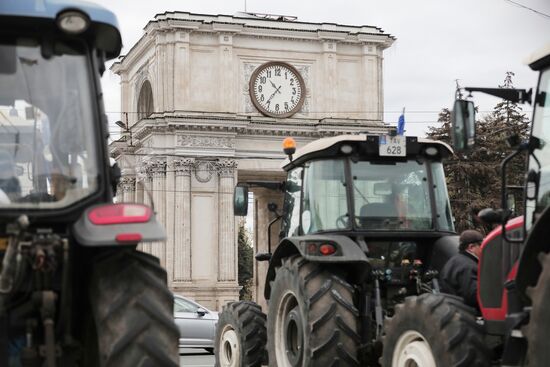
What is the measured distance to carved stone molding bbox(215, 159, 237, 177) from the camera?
49.9 metres

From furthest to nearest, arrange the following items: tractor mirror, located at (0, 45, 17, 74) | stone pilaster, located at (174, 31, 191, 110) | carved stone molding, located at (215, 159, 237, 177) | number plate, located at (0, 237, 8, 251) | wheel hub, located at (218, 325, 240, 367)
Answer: stone pilaster, located at (174, 31, 191, 110) < carved stone molding, located at (215, 159, 237, 177) < wheel hub, located at (218, 325, 240, 367) < tractor mirror, located at (0, 45, 17, 74) < number plate, located at (0, 237, 8, 251)

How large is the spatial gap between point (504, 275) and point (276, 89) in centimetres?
4440

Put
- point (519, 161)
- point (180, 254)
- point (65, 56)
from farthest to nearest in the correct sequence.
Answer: point (180, 254) < point (519, 161) < point (65, 56)

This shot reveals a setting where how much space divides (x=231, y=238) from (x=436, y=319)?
42231 mm

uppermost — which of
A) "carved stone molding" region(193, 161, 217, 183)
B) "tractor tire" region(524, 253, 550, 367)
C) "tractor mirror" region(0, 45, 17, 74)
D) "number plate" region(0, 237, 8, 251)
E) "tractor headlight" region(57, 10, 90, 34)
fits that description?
"carved stone molding" region(193, 161, 217, 183)

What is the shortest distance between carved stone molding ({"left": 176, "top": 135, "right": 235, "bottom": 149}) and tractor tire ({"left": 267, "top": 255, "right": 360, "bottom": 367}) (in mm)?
39170

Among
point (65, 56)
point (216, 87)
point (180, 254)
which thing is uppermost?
point (216, 87)

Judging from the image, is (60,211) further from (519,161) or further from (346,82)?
(346,82)

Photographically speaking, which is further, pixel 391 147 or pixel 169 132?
pixel 169 132

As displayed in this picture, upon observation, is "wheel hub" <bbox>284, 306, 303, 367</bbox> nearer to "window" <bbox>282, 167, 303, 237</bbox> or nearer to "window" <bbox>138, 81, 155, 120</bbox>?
"window" <bbox>282, 167, 303, 237</bbox>

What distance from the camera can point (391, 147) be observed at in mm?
10922

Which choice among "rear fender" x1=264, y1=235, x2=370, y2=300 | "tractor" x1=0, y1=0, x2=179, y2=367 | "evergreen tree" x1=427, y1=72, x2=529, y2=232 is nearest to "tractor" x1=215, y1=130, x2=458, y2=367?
"rear fender" x1=264, y1=235, x2=370, y2=300

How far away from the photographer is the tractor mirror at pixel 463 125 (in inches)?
287

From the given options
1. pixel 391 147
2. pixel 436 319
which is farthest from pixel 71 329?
pixel 391 147
